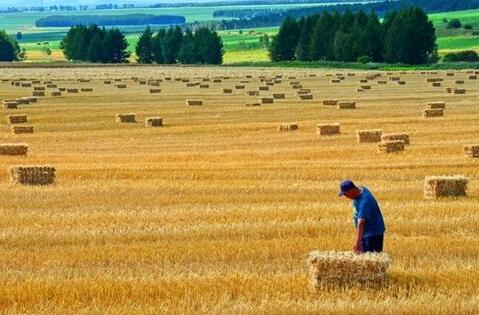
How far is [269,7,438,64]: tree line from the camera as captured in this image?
124 m

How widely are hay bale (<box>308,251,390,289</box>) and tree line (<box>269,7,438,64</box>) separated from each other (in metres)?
109

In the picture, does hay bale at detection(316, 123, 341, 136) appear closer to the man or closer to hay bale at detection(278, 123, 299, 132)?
hay bale at detection(278, 123, 299, 132)

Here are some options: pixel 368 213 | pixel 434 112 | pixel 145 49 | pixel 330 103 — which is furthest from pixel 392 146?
pixel 145 49

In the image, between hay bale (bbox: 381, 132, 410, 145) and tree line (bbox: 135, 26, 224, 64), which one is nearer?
hay bale (bbox: 381, 132, 410, 145)

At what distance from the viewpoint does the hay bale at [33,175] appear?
25.1 metres

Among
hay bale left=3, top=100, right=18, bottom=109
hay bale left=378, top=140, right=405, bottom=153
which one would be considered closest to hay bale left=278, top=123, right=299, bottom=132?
hay bale left=378, top=140, right=405, bottom=153

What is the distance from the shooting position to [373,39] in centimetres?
12669

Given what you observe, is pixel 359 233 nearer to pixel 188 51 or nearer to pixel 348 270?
pixel 348 270

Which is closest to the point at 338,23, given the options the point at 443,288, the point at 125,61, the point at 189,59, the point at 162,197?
the point at 189,59

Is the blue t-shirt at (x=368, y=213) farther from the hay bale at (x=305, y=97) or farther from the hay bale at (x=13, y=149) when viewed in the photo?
the hay bale at (x=305, y=97)

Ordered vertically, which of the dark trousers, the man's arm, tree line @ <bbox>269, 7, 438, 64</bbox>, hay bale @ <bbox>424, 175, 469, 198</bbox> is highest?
the man's arm

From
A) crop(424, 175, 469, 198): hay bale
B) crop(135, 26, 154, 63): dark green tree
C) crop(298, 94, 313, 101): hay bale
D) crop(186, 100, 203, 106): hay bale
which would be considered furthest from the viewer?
crop(135, 26, 154, 63): dark green tree

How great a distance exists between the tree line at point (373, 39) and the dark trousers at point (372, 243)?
107682mm

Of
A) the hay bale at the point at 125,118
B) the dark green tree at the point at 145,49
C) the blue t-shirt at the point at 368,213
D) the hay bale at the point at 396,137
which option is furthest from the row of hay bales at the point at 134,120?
the dark green tree at the point at 145,49
